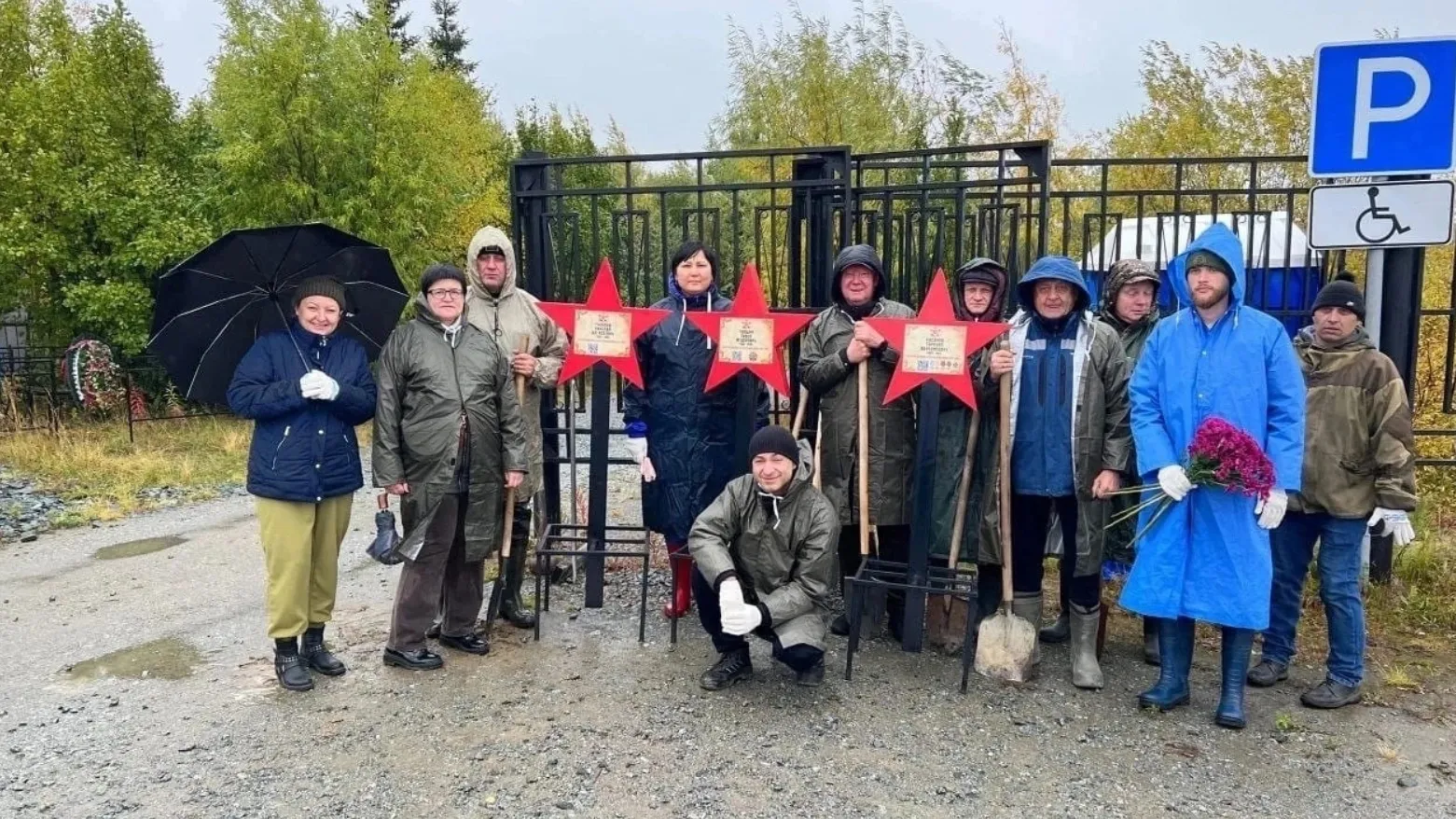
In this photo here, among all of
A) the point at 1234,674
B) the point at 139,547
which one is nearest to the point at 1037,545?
the point at 1234,674

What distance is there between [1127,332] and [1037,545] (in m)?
1.05

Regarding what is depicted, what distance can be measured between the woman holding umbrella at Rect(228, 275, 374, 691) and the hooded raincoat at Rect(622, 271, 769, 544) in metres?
1.26

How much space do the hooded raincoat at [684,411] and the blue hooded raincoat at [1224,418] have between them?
5.89 ft

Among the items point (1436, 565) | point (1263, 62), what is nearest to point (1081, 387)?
point (1436, 565)

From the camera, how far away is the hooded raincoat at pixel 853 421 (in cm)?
440

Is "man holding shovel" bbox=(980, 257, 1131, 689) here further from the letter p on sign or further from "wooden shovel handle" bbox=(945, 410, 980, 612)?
the letter p on sign

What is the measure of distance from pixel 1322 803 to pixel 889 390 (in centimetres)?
209

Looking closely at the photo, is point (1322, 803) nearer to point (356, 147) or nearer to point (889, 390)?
point (889, 390)

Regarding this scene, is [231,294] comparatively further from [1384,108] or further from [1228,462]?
[1384,108]

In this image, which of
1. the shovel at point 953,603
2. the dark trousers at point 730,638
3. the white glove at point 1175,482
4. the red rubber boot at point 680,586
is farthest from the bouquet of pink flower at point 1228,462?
the red rubber boot at point 680,586

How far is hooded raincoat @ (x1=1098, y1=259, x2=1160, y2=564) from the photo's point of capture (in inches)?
168

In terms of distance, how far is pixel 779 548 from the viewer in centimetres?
399

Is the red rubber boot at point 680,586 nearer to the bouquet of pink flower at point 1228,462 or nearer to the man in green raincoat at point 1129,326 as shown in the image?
the man in green raincoat at point 1129,326

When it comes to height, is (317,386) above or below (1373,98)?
below
